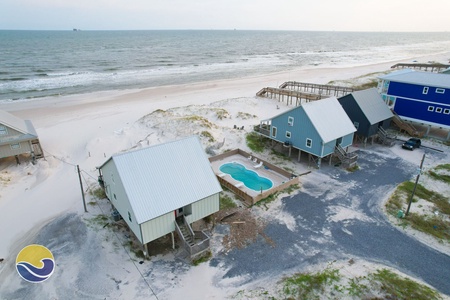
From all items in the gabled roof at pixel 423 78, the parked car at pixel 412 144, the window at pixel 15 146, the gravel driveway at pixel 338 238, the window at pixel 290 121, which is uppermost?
the gabled roof at pixel 423 78

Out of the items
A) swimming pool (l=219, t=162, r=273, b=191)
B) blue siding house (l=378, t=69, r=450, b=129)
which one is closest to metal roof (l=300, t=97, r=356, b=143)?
swimming pool (l=219, t=162, r=273, b=191)

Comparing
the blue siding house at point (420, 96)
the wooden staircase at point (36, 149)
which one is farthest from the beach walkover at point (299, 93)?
the wooden staircase at point (36, 149)

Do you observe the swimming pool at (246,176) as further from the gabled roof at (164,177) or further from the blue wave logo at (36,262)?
the blue wave logo at (36,262)

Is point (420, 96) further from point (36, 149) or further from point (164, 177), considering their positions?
point (36, 149)

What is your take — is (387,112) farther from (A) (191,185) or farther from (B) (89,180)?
(B) (89,180)

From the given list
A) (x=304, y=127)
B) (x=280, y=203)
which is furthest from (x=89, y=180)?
(x=304, y=127)

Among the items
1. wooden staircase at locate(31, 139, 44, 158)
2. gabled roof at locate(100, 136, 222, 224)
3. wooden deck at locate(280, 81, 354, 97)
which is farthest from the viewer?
wooden deck at locate(280, 81, 354, 97)

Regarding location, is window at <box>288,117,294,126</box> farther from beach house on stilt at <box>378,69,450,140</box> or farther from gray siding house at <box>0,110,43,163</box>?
gray siding house at <box>0,110,43,163</box>
